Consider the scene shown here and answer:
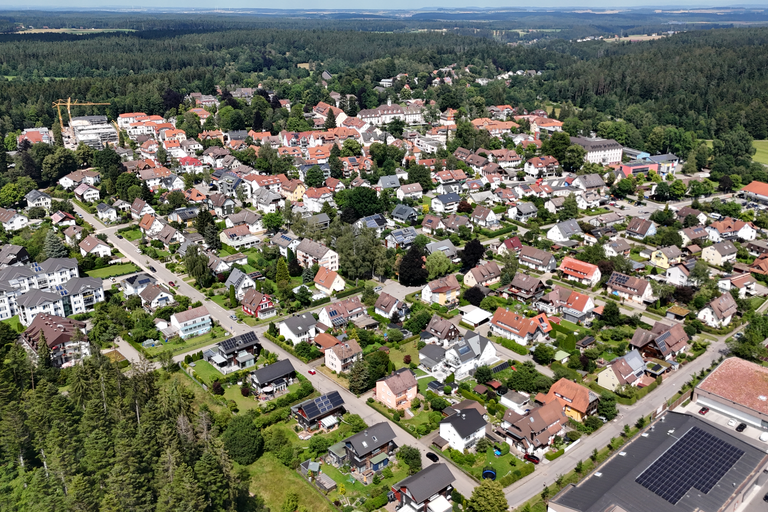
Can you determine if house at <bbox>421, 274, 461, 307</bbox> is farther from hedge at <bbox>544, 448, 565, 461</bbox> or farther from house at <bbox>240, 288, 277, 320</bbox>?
hedge at <bbox>544, 448, 565, 461</bbox>

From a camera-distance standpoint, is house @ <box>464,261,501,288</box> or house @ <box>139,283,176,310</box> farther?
house @ <box>464,261,501,288</box>

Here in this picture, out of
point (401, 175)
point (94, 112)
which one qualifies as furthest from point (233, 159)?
point (94, 112)

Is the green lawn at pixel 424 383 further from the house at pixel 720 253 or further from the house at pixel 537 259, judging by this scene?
the house at pixel 720 253

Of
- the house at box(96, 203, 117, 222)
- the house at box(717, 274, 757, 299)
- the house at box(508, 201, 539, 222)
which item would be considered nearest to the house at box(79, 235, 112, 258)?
the house at box(96, 203, 117, 222)

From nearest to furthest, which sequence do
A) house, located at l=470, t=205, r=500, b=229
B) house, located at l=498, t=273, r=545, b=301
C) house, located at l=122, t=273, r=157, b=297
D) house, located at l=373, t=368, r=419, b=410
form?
house, located at l=373, t=368, r=419, b=410
house, located at l=498, t=273, r=545, b=301
house, located at l=122, t=273, r=157, b=297
house, located at l=470, t=205, r=500, b=229

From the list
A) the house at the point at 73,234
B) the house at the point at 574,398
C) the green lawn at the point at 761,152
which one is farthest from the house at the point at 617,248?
the house at the point at 73,234

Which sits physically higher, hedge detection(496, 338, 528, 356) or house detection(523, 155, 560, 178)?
house detection(523, 155, 560, 178)

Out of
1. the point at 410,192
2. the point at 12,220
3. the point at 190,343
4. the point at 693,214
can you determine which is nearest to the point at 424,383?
the point at 190,343

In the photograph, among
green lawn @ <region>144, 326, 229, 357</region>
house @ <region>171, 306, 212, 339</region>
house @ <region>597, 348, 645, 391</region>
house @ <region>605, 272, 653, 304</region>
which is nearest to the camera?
house @ <region>597, 348, 645, 391</region>

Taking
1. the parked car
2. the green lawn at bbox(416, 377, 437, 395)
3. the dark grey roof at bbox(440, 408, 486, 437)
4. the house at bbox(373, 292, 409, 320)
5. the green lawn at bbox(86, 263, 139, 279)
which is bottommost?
the green lawn at bbox(86, 263, 139, 279)
